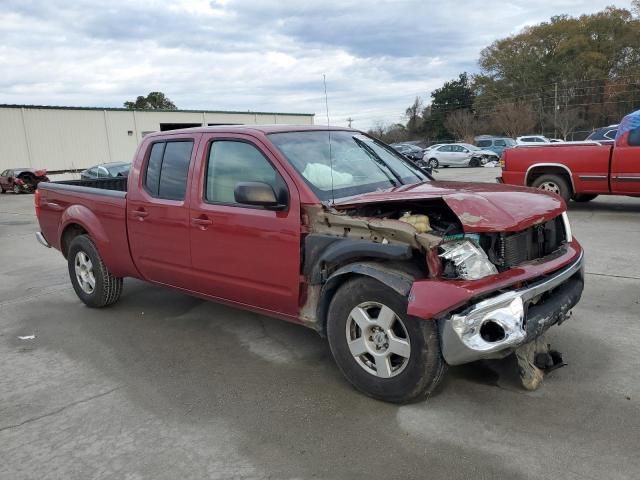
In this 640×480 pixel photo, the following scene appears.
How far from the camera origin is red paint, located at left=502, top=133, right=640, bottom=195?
33.1 ft

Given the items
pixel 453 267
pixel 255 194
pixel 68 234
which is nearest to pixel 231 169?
pixel 255 194

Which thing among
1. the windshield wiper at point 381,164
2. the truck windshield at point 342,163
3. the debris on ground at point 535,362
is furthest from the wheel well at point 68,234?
the debris on ground at point 535,362

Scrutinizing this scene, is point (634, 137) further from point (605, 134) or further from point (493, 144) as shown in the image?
point (493, 144)

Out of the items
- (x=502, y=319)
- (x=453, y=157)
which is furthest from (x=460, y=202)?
(x=453, y=157)

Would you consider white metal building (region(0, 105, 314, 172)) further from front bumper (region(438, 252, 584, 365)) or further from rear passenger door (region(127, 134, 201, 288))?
front bumper (region(438, 252, 584, 365))

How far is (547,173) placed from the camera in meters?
11.2

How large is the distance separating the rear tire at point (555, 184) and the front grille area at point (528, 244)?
293 inches

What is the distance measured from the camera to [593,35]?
67.4 meters

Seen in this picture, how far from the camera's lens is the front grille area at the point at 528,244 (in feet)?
11.3

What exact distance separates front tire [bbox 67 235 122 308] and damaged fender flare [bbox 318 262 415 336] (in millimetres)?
2939

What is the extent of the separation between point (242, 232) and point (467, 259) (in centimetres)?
172

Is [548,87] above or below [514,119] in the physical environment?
above

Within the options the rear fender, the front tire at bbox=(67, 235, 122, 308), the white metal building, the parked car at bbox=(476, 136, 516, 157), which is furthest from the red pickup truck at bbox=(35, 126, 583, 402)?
the white metal building

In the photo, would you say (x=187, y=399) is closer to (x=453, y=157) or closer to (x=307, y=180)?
(x=307, y=180)
